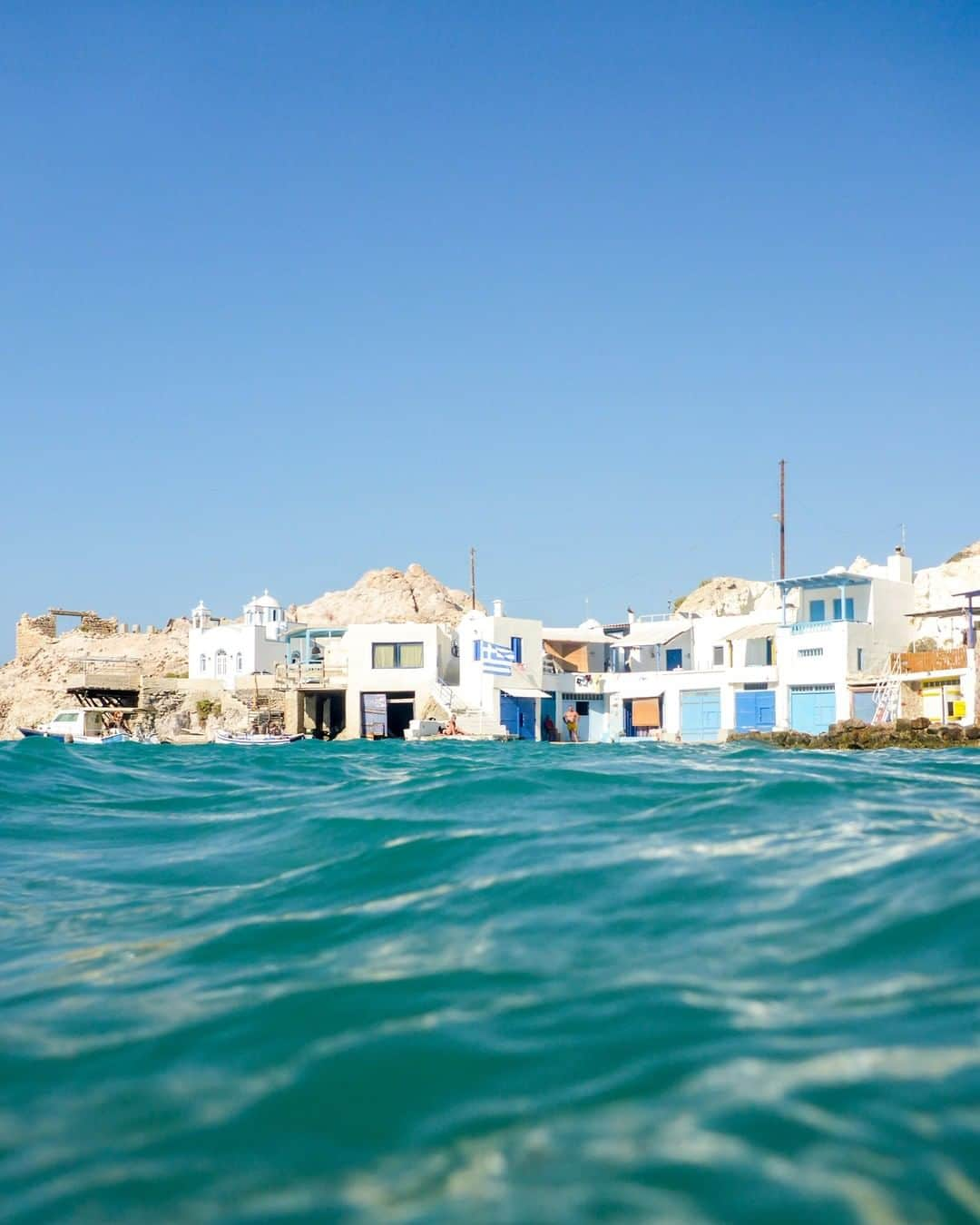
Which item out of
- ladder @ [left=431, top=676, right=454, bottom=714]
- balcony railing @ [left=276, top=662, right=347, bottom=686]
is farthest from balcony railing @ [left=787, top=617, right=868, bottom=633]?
balcony railing @ [left=276, top=662, right=347, bottom=686]

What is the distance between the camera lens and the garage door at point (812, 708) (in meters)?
41.1

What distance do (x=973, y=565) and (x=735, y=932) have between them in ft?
173

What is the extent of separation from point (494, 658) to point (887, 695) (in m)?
15.7

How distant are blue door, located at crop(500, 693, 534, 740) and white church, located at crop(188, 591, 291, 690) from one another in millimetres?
14797

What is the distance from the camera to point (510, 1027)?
3.23 m

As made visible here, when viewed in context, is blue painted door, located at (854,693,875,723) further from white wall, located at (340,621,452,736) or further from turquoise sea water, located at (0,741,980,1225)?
turquoise sea water, located at (0,741,980,1225)

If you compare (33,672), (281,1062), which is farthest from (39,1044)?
→ (33,672)

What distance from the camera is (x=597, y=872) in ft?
16.7

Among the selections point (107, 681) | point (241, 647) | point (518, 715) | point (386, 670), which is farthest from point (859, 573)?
point (107, 681)

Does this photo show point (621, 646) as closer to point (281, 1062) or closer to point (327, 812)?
point (327, 812)

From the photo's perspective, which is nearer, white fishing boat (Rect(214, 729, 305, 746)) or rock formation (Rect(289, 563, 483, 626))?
white fishing boat (Rect(214, 729, 305, 746))

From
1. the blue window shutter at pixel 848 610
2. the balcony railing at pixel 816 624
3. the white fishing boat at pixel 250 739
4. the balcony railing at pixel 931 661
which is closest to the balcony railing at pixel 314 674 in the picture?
the white fishing boat at pixel 250 739

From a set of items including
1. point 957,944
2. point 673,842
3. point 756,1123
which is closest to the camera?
point 756,1123

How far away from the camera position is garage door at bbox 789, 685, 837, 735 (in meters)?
41.1
